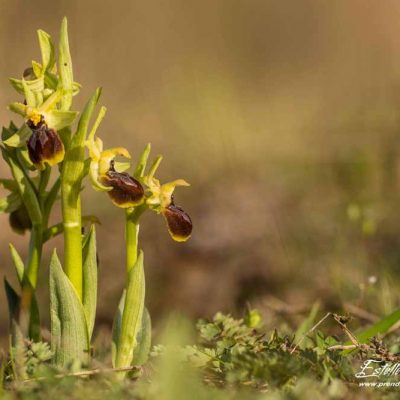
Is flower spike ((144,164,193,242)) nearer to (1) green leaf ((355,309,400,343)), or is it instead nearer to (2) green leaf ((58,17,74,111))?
(2) green leaf ((58,17,74,111))

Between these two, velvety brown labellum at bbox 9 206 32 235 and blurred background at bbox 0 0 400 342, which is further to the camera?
blurred background at bbox 0 0 400 342

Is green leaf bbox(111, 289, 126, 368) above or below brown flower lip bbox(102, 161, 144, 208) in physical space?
below

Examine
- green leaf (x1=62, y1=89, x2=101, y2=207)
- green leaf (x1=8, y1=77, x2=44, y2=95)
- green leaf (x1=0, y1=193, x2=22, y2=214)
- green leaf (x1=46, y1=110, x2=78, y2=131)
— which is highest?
green leaf (x1=8, y1=77, x2=44, y2=95)

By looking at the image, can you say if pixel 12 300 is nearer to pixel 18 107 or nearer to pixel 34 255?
pixel 34 255

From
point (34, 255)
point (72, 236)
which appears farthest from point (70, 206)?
point (34, 255)

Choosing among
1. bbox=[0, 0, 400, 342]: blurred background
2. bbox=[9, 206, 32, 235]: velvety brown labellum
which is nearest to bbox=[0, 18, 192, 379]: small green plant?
bbox=[9, 206, 32, 235]: velvety brown labellum

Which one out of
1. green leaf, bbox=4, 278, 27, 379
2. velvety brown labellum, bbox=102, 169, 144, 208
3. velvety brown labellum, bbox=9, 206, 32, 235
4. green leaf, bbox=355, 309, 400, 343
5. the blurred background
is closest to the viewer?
green leaf, bbox=4, 278, 27, 379
